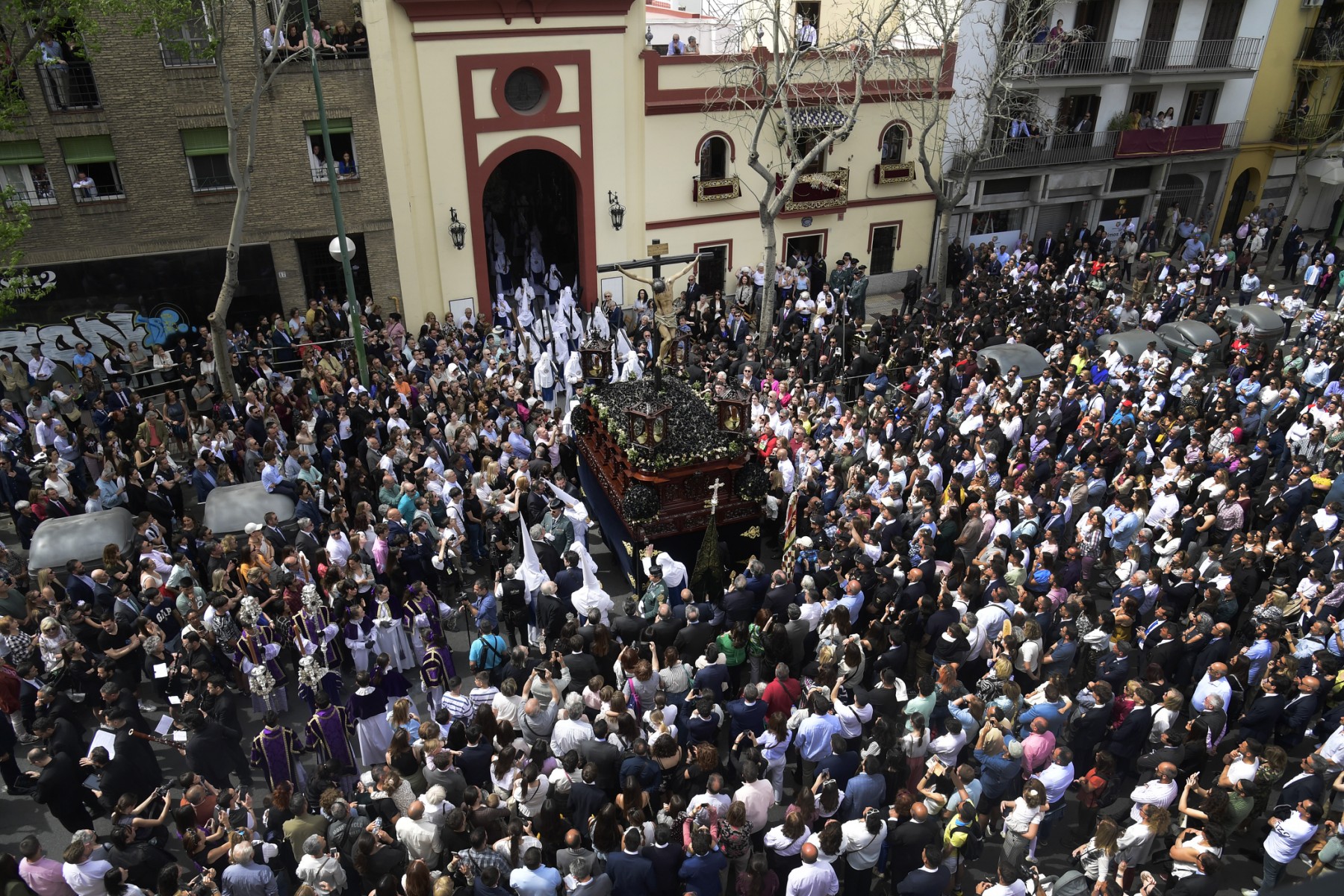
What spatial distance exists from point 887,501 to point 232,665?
8.34 m

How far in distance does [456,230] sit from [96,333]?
8128 mm

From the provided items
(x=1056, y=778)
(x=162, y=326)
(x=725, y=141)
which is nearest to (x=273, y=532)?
(x=1056, y=778)

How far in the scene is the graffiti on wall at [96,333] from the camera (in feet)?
61.1

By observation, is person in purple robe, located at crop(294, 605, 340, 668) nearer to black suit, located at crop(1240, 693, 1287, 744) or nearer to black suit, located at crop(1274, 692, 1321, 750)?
black suit, located at crop(1240, 693, 1287, 744)

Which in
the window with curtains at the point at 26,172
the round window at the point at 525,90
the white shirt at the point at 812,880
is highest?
the round window at the point at 525,90

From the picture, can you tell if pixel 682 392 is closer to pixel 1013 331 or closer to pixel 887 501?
pixel 887 501

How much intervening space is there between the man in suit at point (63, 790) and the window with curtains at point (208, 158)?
46.8 ft

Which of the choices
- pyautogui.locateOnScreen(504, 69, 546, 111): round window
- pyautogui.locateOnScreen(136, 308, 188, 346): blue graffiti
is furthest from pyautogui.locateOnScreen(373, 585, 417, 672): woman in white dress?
pyautogui.locateOnScreen(504, 69, 546, 111): round window

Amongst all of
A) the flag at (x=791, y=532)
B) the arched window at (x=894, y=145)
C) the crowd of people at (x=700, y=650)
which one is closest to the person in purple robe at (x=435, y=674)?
the crowd of people at (x=700, y=650)

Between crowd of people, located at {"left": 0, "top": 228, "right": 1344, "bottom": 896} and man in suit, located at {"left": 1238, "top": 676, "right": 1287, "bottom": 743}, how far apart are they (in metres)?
0.04

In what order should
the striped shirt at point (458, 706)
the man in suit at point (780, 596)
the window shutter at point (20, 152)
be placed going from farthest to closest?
the window shutter at point (20, 152) → the man in suit at point (780, 596) → the striped shirt at point (458, 706)

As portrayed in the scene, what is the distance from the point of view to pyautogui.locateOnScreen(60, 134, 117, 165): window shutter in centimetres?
1794

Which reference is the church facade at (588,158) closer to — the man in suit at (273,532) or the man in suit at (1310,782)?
the man in suit at (273,532)

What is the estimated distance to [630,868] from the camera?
6.78m
